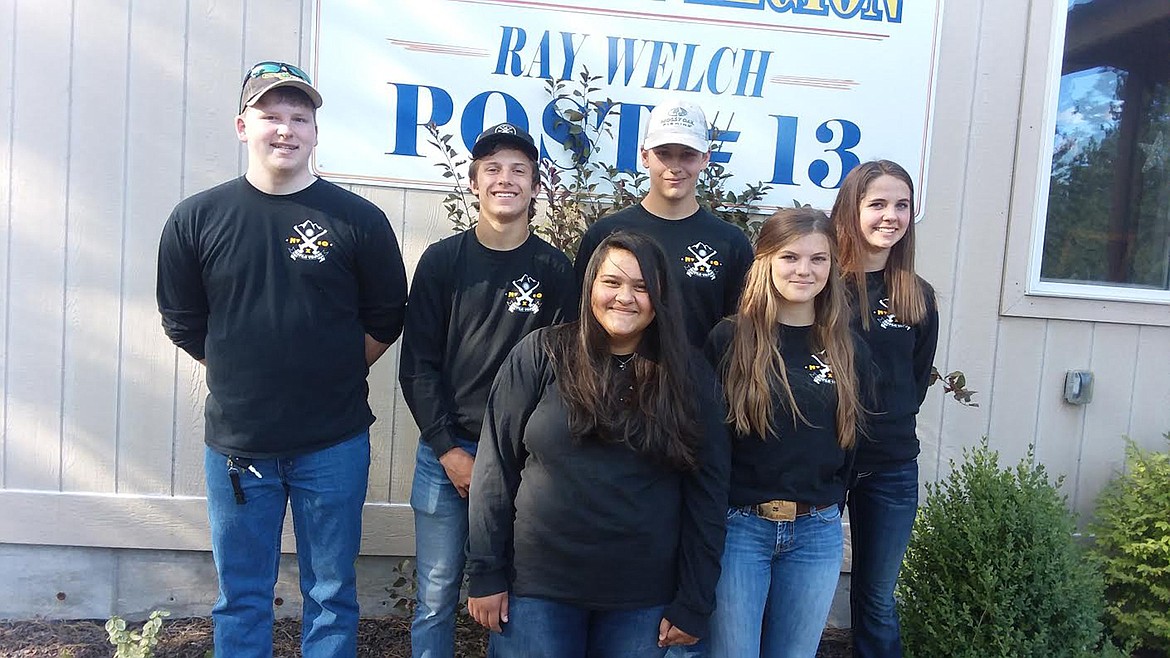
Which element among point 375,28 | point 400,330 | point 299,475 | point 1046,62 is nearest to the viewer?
point 299,475

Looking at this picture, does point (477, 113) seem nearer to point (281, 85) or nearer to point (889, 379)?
point (281, 85)

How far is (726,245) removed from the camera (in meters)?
2.65

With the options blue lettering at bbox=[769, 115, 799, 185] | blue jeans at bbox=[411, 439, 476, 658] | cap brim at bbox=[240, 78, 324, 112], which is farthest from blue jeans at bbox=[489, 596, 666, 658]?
blue lettering at bbox=[769, 115, 799, 185]

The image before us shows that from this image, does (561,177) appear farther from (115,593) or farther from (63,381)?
(115,593)

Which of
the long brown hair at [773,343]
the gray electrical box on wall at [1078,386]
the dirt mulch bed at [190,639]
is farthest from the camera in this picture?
the gray electrical box on wall at [1078,386]

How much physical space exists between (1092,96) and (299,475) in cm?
389

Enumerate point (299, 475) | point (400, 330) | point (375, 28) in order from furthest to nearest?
point (375, 28) → point (400, 330) → point (299, 475)

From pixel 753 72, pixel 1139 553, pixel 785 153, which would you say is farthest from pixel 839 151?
pixel 1139 553

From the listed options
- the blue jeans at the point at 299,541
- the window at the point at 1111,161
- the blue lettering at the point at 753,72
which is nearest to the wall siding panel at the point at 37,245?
the blue jeans at the point at 299,541

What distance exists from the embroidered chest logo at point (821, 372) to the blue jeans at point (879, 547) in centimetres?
68

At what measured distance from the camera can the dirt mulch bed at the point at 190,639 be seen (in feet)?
10.9

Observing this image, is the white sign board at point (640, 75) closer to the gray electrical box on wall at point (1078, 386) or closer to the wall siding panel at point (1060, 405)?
the wall siding panel at point (1060, 405)

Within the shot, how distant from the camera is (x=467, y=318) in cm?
248

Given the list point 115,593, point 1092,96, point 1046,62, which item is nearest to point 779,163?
point 1046,62
